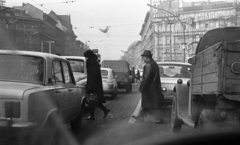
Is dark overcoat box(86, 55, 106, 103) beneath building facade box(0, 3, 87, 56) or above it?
beneath

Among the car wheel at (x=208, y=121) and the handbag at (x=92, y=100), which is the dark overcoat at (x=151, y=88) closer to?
the handbag at (x=92, y=100)

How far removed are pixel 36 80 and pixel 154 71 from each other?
3.77m

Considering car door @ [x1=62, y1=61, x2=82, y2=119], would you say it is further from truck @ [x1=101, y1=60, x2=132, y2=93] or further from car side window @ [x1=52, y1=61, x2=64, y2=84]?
truck @ [x1=101, y1=60, x2=132, y2=93]

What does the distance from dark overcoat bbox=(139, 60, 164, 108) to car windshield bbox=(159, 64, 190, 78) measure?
126 inches

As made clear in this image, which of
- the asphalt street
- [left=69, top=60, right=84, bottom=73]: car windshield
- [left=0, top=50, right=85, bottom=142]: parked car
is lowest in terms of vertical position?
the asphalt street

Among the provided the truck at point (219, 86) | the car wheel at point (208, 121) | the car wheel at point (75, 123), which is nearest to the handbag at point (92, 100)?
the car wheel at point (75, 123)

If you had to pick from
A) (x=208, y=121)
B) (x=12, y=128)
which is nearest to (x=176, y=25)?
(x=208, y=121)

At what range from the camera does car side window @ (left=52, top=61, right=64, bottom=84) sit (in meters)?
5.66

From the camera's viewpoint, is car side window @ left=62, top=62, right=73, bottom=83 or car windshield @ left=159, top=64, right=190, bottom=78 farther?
car windshield @ left=159, top=64, right=190, bottom=78

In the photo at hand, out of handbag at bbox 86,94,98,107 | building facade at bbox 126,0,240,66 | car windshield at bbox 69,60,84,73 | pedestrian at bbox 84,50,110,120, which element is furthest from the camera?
building facade at bbox 126,0,240,66

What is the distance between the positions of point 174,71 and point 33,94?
779cm

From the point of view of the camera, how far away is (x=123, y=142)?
5.74 m

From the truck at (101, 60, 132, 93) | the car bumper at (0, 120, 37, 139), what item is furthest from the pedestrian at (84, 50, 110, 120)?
the truck at (101, 60, 132, 93)

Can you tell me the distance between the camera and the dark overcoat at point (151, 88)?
8164 millimetres
